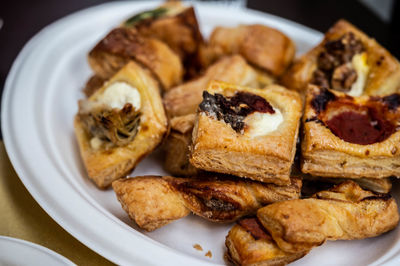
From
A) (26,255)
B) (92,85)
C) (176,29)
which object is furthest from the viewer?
(176,29)

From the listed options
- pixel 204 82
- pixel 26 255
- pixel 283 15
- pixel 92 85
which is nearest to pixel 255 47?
pixel 204 82

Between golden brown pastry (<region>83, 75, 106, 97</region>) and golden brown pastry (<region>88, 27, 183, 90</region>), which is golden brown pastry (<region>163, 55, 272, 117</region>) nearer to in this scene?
golden brown pastry (<region>88, 27, 183, 90</region>)

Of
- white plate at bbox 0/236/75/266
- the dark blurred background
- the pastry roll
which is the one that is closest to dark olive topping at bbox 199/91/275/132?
the pastry roll

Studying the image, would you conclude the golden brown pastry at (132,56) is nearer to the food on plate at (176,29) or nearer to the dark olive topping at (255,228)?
the food on plate at (176,29)

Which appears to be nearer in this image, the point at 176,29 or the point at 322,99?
the point at 322,99

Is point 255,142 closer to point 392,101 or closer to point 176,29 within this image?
point 392,101

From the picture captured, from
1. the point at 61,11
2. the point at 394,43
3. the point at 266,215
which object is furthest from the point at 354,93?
the point at 61,11
